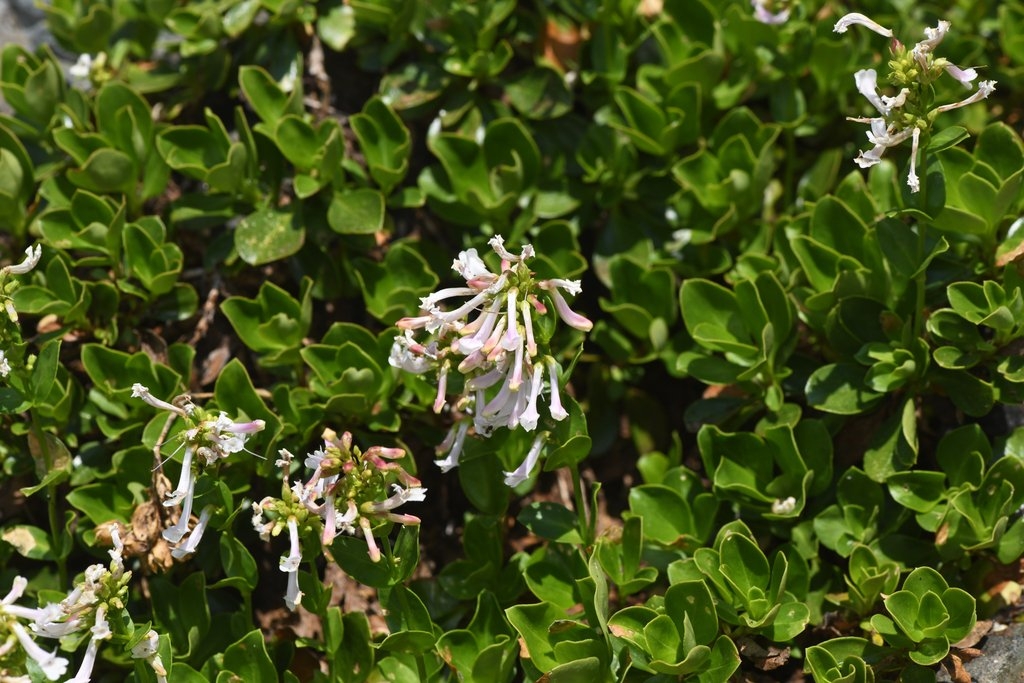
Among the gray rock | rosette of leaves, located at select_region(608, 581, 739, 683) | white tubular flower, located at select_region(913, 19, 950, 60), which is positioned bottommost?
the gray rock

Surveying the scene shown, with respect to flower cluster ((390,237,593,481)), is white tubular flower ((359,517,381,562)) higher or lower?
lower

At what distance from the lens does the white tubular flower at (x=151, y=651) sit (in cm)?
301

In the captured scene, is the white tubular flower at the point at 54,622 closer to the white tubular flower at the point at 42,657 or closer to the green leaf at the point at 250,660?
the white tubular flower at the point at 42,657

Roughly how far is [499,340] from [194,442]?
887 mm

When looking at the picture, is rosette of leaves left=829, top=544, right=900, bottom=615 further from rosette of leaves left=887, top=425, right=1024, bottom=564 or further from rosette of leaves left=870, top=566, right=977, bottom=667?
rosette of leaves left=887, top=425, right=1024, bottom=564

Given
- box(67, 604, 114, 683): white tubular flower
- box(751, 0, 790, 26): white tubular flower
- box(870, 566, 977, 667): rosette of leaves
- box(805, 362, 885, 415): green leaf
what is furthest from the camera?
box(751, 0, 790, 26): white tubular flower

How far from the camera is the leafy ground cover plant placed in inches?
125

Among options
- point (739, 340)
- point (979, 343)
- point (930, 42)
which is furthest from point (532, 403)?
point (979, 343)

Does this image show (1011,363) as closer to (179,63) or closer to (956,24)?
(956,24)

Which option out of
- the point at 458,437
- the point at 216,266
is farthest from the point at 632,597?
the point at 216,266

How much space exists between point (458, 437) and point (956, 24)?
9.88ft

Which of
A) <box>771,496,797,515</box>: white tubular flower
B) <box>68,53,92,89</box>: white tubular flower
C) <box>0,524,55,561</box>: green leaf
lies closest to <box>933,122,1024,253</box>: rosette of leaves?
<box>771,496,797,515</box>: white tubular flower

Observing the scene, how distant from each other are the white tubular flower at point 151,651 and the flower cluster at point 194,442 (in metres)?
0.23

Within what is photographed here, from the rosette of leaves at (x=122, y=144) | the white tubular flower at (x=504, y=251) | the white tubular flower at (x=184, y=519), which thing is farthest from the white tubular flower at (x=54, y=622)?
the rosette of leaves at (x=122, y=144)
